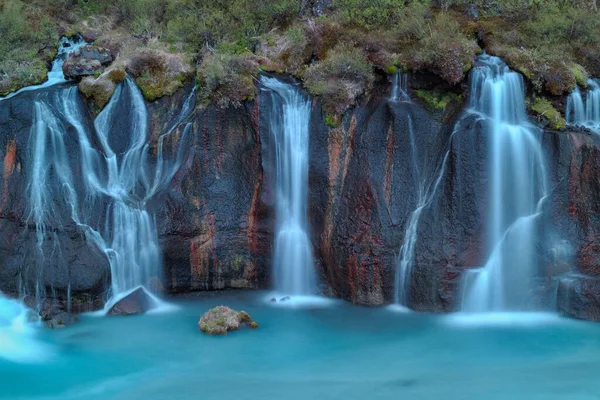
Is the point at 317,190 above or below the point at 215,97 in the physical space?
below

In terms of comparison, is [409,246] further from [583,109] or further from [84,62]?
[84,62]

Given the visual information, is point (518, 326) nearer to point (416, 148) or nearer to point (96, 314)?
point (416, 148)

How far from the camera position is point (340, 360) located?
11.5m

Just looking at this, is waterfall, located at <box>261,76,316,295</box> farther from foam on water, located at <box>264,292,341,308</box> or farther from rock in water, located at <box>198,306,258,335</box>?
rock in water, located at <box>198,306,258,335</box>

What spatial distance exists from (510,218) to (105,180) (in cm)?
885

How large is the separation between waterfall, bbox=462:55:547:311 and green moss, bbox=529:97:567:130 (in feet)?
1.20

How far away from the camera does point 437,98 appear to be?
14.5m

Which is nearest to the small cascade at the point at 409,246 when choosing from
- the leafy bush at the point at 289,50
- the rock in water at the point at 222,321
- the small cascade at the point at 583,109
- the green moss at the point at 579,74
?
the small cascade at the point at 583,109

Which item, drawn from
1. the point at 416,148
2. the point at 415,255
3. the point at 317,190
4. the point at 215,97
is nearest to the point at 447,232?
the point at 415,255

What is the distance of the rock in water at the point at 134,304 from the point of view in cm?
1385

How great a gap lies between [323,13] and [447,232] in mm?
7923

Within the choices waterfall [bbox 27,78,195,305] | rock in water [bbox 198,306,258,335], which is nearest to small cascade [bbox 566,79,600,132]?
rock in water [bbox 198,306,258,335]

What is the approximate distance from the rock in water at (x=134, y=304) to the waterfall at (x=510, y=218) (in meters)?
6.73

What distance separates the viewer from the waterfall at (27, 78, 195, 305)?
14344 mm
